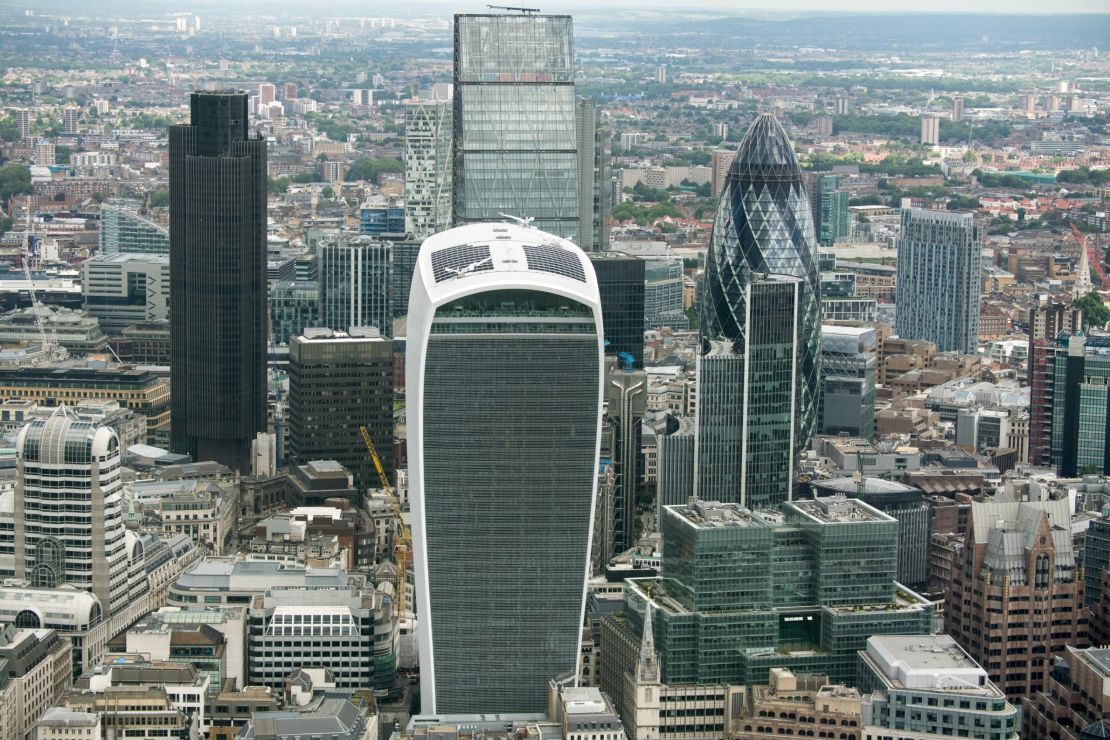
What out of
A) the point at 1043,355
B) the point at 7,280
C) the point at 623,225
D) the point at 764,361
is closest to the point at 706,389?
the point at 764,361

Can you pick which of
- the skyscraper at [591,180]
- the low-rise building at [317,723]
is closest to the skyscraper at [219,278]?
the skyscraper at [591,180]

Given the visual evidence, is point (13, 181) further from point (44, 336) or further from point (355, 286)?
point (355, 286)

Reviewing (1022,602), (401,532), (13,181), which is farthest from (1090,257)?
(1022,602)

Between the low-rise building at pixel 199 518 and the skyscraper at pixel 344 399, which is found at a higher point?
the skyscraper at pixel 344 399

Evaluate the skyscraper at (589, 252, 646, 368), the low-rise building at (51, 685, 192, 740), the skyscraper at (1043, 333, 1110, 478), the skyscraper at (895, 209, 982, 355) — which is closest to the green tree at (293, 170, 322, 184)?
the skyscraper at (895, 209, 982, 355)

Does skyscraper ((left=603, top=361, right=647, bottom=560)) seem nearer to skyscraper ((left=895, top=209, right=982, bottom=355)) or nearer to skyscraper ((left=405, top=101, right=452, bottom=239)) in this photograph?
skyscraper ((left=405, top=101, right=452, bottom=239))

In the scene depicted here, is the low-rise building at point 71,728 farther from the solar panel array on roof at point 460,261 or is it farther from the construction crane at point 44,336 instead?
the construction crane at point 44,336
